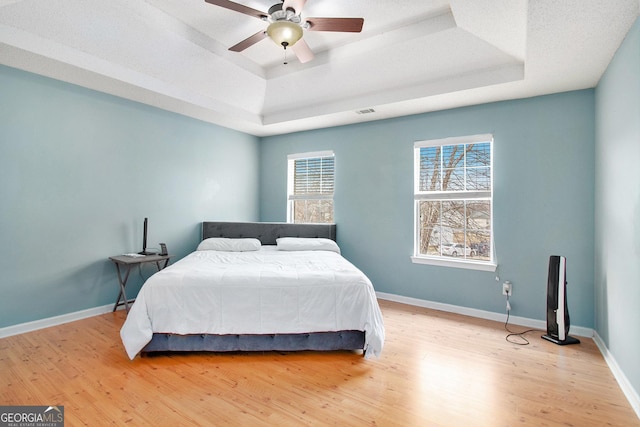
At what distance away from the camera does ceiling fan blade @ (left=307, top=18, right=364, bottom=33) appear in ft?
7.81

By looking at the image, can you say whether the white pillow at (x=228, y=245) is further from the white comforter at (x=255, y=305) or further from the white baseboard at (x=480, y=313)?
the white baseboard at (x=480, y=313)

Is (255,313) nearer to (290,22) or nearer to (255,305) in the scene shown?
(255,305)

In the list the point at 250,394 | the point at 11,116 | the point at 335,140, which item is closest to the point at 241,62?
the point at 335,140

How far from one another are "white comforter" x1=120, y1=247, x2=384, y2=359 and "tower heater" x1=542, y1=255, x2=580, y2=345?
173cm

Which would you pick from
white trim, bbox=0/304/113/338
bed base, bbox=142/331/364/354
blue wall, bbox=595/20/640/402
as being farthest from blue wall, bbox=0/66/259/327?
blue wall, bbox=595/20/640/402

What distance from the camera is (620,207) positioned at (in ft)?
7.82

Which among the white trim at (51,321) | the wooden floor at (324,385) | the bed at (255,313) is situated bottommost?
the wooden floor at (324,385)

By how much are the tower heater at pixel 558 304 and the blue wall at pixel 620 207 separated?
0.28 m

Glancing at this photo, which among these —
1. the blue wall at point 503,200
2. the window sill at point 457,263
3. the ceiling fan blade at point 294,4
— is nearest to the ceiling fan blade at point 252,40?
the ceiling fan blade at point 294,4

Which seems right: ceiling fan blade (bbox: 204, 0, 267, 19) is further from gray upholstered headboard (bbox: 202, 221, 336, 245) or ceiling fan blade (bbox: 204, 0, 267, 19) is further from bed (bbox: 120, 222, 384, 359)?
gray upholstered headboard (bbox: 202, 221, 336, 245)

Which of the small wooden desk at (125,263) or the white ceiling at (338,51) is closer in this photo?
the white ceiling at (338,51)

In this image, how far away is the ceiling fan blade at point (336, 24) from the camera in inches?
93.7

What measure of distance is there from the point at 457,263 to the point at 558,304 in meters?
1.09

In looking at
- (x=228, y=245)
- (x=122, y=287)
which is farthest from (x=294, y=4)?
(x=122, y=287)
